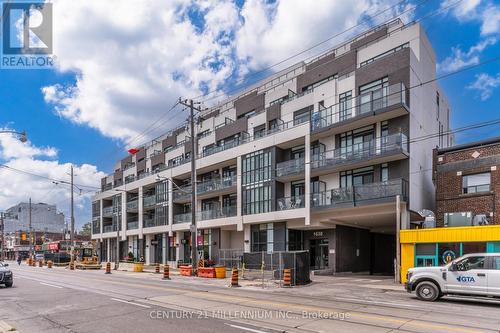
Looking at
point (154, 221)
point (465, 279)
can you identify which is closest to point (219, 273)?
point (465, 279)

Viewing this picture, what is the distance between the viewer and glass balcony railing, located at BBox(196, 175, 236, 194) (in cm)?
3966

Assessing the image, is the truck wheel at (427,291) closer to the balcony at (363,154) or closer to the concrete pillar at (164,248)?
the balcony at (363,154)

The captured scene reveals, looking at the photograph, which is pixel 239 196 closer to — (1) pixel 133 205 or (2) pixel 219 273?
(2) pixel 219 273

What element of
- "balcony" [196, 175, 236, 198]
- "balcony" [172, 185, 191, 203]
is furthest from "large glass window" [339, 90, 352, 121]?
"balcony" [172, 185, 191, 203]

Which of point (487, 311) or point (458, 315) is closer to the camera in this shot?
point (458, 315)

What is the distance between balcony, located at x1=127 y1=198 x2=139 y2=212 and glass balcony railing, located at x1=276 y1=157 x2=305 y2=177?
3010cm

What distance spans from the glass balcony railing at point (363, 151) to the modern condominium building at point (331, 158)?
7cm

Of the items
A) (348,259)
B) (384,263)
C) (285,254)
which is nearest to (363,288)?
(285,254)

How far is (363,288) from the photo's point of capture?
21172 mm

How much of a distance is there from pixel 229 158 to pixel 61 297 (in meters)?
24.6

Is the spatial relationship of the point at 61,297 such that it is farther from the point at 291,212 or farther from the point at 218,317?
the point at 291,212

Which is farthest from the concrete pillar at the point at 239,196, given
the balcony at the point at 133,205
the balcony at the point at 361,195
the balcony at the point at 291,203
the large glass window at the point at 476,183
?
the balcony at the point at 133,205

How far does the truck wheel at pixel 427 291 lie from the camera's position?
1581cm

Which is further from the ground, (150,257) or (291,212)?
(291,212)
